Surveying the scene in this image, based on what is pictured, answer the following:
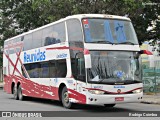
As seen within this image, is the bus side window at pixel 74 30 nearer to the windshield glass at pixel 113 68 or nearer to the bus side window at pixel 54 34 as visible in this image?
the bus side window at pixel 54 34

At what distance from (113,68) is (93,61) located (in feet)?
2.86

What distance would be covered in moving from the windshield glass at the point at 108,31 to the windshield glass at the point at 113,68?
58 cm

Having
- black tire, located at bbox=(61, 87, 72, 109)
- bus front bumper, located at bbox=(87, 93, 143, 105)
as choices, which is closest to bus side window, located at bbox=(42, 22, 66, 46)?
black tire, located at bbox=(61, 87, 72, 109)

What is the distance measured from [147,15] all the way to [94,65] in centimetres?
1831

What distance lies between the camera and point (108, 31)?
1498cm

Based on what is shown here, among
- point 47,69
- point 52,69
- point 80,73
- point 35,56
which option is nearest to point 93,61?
point 80,73

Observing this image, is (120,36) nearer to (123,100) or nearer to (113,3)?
(123,100)

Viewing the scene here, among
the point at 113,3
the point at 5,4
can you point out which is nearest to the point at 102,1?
the point at 113,3

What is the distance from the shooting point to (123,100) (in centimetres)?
1434

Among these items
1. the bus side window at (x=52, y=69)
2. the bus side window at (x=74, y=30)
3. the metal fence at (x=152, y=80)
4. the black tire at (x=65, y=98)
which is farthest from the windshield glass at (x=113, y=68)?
the metal fence at (x=152, y=80)

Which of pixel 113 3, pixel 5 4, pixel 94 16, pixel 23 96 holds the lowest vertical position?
pixel 23 96

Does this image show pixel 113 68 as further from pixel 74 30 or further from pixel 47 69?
pixel 47 69

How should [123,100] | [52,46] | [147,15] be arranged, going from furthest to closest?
1. [147,15]
2. [52,46]
3. [123,100]

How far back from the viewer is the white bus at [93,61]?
14.2 m
